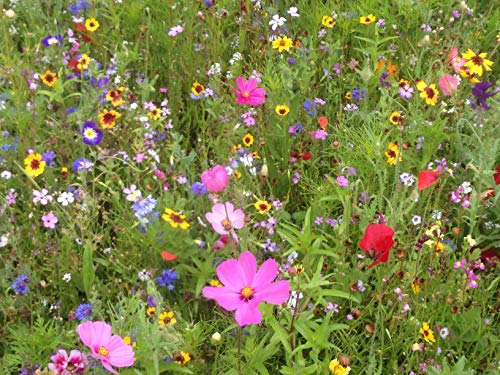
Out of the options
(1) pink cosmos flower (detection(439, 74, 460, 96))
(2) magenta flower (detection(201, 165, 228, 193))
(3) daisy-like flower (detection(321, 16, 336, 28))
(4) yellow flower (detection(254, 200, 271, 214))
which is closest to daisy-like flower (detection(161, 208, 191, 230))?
(4) yellow flower (detection(254, 200, 271, 214))

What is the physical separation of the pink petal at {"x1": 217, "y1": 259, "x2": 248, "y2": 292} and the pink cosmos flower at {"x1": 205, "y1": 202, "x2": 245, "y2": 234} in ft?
0.66

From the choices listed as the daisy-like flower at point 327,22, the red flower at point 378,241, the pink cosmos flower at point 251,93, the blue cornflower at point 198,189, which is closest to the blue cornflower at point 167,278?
the blue cornflower at point 198,189

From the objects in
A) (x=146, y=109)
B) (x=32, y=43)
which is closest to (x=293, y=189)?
(x=146, y=109)

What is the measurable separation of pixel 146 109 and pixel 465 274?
4.76 ft

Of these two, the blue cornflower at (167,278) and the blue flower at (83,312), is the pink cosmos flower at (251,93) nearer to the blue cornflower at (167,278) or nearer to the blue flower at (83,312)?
the blue cornflower at (167,278)

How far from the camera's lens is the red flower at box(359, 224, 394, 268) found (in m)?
1.69

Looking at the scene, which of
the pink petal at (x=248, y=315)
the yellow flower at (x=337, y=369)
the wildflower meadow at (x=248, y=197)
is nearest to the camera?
the pink petal at (x=248, y=315)

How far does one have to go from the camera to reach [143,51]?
2.91 meters

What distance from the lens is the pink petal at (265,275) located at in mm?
1332

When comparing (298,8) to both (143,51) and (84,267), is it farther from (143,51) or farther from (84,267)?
(84,267)

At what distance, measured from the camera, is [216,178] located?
5.06 feet

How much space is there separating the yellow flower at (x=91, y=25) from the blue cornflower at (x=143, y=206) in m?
1.25

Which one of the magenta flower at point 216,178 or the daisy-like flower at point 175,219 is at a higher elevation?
the daisy-like flower at point 175,219

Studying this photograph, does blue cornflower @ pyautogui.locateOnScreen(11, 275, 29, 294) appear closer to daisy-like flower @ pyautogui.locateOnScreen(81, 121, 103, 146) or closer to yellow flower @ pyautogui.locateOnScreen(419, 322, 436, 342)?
daisy-like flower @ pyautogui.locateOnScreen(81, 121, 103, 146)
